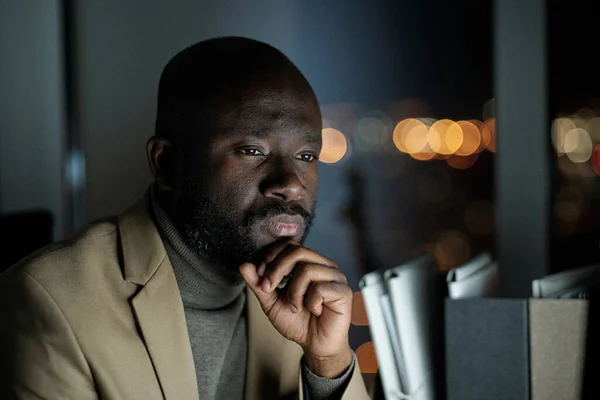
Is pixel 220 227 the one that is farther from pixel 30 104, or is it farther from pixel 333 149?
pixel 30 104

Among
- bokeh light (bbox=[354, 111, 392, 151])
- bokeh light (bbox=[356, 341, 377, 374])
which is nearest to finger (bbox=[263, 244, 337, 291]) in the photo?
bokeh light (bbox=[356, 341, 377, 374])

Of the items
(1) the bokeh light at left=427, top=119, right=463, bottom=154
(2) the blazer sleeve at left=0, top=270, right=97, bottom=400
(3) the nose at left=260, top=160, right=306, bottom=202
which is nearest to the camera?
(2) the blazer sleeve at left=0, top=270, right=97, bottom=400

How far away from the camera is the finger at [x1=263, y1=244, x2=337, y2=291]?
110 cm

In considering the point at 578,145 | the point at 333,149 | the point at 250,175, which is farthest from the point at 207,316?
the point at 578,145

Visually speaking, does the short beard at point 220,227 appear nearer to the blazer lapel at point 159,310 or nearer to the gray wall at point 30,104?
the blazer lapel at point 159,310

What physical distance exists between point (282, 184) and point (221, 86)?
0.74ft

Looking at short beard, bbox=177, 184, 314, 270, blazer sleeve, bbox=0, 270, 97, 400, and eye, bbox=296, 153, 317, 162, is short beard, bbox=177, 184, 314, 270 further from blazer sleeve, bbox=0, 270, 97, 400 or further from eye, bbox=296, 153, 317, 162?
blazer sleeve, bbox=0, 270, 97, 400

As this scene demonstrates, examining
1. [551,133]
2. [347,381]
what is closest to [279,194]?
[347,381]

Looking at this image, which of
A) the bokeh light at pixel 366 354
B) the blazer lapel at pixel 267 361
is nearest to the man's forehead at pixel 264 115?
the blazer lapel at pixel 267 361

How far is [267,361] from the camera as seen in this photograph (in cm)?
132

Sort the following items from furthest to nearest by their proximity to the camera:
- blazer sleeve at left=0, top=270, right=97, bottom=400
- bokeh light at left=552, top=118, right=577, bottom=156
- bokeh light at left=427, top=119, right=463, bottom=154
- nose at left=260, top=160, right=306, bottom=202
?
bokeh light at left=427, top=119, right=463, bottom=154, bokeh light at left=552, top=118, right=577, bottom=156, nose at left=260, top=160, right=306, bottom=202, blazer sleeve at left=0, top=270, right=97, bottom=400

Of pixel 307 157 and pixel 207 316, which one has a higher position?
pixel 307 157

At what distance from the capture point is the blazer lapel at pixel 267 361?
1.30 meters

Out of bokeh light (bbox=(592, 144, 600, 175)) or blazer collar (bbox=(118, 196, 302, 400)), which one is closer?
blazer collar (bbox=(118, 196, 302, 400))
